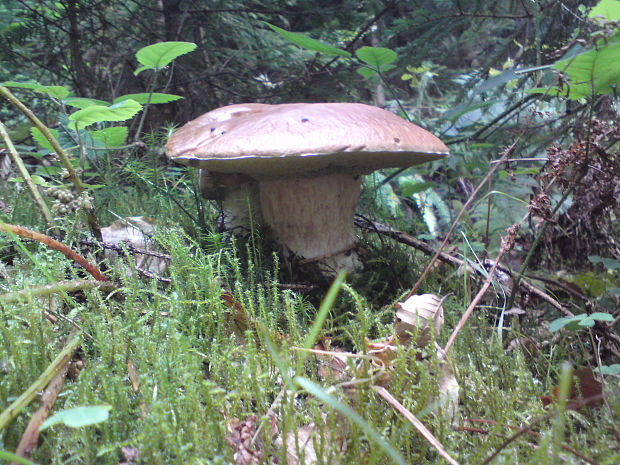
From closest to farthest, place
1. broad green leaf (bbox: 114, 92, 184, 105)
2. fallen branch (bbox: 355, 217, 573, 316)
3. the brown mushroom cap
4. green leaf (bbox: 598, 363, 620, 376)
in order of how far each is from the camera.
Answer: green leaf (bbox: 598, 363, 620, 376) → the brown mushroom cap → fallen branch (bbox: 355, 217, 573, 316) → broad green leaf (bbox: 114, 92, 184, 105)

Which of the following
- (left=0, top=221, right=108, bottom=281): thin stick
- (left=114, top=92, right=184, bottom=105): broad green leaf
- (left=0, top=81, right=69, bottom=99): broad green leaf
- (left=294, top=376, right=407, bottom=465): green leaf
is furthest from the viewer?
(left=114, top=92, right=184, bottom=105): broad green leaf

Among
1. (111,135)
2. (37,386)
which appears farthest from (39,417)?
(111,135)

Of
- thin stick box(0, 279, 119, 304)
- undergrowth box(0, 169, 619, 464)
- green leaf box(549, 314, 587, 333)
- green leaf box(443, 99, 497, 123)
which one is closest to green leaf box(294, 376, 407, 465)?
undergrowth box(0, 169, 619, 464)

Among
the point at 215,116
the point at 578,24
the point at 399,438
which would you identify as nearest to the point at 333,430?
the point at 399,438

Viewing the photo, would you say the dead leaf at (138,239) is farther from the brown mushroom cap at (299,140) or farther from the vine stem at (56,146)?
the brown mushroom cap at (299,140)

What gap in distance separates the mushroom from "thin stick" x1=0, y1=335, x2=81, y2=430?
0.74 metres

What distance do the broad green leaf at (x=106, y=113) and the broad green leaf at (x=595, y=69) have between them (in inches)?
55.2

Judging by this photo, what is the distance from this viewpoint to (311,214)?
1.95m

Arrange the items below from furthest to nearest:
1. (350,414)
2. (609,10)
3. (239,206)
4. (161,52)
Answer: (239,206), (161,52), (609,10), (350,414)

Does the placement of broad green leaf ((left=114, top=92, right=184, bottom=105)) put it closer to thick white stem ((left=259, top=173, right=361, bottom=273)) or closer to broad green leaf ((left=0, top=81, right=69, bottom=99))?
broad green leaf ((left=0, top=81, right=69, bottom=99))

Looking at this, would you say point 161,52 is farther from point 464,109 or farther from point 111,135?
point 464,109

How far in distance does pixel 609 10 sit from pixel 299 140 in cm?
97

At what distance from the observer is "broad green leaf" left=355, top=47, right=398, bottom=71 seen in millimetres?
2020

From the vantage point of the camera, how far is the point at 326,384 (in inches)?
40.5
